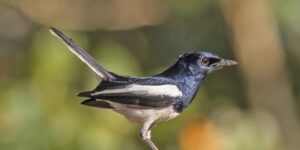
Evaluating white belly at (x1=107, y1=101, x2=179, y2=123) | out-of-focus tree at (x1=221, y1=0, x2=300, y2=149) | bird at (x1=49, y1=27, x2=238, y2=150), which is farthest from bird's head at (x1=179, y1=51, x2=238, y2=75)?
out-of-focus tree at (x1=221, y1=0, x2=300, y2=149)

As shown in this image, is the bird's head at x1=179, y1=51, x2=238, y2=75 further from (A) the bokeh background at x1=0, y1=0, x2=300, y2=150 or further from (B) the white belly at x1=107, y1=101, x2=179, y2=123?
(A) the bokeh background at x1=0, y1=0, x2=300, y2=150

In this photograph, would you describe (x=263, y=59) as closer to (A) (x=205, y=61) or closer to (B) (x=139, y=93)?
(A) (x=205, y=61)

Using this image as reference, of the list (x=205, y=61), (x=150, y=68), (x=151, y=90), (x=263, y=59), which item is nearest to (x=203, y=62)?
(x=205, y=61)

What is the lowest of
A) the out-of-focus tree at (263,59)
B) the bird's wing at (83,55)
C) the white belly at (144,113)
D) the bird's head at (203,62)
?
the out-of-focus tree at (263,59)

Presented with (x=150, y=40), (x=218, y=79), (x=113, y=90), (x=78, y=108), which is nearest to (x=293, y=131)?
(x=218, y=79)

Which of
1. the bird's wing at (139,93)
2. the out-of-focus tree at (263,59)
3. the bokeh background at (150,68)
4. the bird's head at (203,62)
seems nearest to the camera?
the bird's wing at (139,93)

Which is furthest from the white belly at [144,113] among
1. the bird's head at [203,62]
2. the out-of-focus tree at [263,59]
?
the out-of-focus tree at [263,59]

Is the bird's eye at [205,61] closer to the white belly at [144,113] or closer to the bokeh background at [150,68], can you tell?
the white belly at [144,113]
